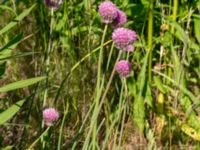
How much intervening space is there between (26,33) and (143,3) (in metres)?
0.65

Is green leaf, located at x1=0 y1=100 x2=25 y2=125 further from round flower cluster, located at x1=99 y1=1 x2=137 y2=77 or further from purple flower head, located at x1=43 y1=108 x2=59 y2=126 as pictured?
round flower cluster, located at x1=99 y1=1 x2=137 y2=77

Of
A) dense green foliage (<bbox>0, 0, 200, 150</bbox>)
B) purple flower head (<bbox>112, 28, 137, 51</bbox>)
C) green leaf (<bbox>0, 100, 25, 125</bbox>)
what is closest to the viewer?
purple flower head (<bbox>112, 28, 137, 51</bbox>)

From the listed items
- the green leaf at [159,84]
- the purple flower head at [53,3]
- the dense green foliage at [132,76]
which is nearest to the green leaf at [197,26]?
the dense green foliage at [132,76]

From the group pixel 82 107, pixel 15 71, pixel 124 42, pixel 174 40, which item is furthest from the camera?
pixel 15 71

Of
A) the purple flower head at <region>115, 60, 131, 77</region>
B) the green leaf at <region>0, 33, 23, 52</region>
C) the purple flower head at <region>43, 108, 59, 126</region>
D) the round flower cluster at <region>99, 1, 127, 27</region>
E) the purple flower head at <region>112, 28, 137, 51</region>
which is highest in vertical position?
the round flower cluster at <region>99, 1, 127, 27</region>

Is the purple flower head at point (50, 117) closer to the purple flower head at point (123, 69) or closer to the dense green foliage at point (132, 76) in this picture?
the purple flower head at point (123, 69)

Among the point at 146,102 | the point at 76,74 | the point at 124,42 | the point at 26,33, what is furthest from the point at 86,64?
the point at 124,42

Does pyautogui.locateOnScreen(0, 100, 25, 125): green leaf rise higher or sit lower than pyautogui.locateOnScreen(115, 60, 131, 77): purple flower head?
lower

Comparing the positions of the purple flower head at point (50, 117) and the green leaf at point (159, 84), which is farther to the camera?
the green leaf at point (159, 84)

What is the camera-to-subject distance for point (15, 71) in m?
2.34

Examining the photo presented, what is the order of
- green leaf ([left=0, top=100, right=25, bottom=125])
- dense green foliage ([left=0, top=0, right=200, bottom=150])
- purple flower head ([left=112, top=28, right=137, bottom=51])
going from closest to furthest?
purple flower head ([left=112, top=28, right=137, bottom=51]), green leaf ([left=0, top=100, right=25, bottom=125]), dense green foliage ([left=0, top=0, right=200, bottom=150])

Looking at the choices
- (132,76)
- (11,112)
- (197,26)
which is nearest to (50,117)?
(11,112)

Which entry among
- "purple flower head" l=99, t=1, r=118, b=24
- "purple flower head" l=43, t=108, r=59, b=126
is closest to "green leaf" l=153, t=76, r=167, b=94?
"purple flower head" l=43, t=108, r=59, b=126

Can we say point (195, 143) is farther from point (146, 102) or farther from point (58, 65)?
point (58, 65)
